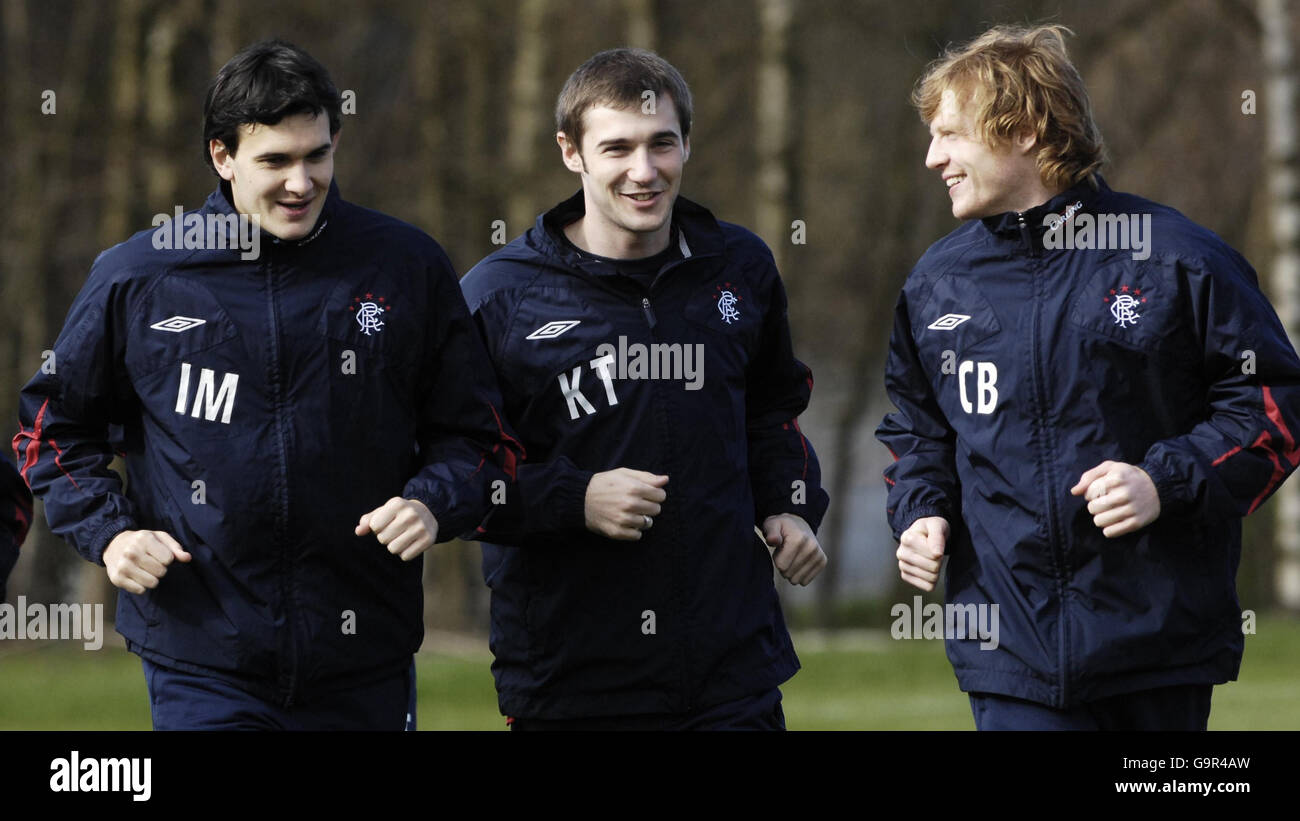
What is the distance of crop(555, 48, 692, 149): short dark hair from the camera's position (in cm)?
491

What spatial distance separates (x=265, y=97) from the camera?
14.5 ft

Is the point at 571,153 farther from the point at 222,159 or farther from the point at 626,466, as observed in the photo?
the point at 222,159

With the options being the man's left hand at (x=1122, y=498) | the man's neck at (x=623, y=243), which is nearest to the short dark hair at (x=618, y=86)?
the man's neck at (x=623, y=243)

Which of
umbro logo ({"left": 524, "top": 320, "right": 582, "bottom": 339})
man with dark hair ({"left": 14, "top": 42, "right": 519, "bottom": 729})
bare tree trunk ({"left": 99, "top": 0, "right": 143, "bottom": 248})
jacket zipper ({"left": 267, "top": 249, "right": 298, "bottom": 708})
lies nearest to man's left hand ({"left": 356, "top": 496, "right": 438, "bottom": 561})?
man with dark hair ({"left": 14, "top": 42, "right": 519, "bottom": 729})

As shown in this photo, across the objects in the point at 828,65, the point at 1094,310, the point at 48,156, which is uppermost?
the point at 828,65

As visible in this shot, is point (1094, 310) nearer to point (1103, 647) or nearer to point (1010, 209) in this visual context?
point (1010, 209)

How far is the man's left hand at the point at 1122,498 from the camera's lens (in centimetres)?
440

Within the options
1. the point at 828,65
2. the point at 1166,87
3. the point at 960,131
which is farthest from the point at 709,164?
the point at 960,131

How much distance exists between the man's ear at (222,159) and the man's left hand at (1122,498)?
2236 mm

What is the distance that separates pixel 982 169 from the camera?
4.74 m

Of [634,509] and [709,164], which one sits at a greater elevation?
[709,164]

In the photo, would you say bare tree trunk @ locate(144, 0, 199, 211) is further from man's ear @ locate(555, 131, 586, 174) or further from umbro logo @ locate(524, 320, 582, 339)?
umbro logo @ locate(524, 320, 582, 339)
